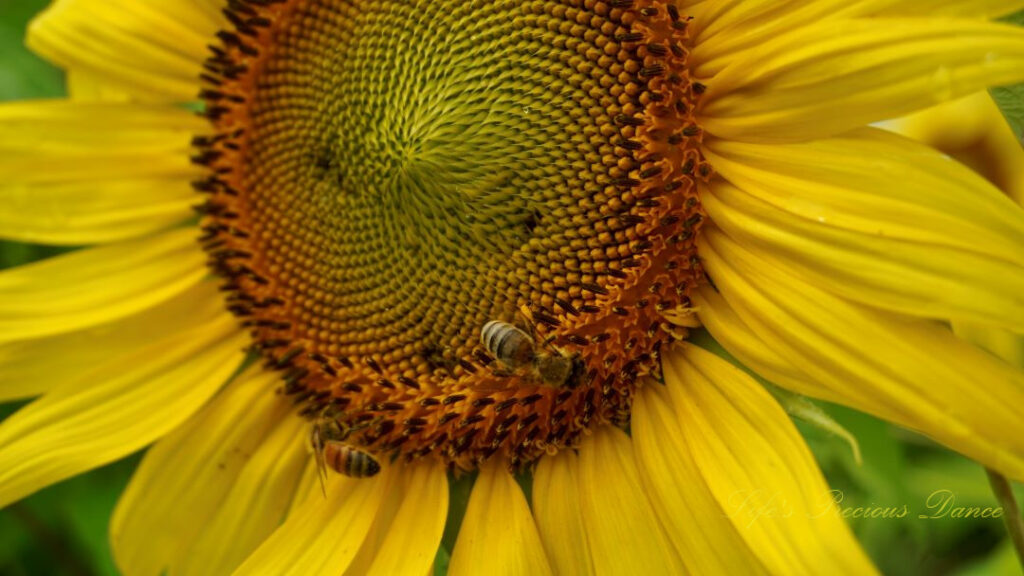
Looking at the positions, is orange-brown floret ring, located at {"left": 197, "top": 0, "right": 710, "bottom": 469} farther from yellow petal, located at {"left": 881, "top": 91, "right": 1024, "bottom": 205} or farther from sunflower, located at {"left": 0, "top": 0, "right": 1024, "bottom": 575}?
yellow petal, located at {"left": 881, "top": 91, "right": 1024, "bottom": 205}

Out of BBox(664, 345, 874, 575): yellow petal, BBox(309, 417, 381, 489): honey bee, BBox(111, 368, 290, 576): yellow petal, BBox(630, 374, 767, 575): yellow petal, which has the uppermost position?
BBox(664, 345, 874, 575): yellow petal

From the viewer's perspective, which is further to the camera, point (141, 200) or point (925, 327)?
point (141, 200)

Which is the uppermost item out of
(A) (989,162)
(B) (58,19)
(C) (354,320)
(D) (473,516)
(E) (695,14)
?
(E) (695,14)

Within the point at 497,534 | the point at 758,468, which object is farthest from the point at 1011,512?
the point at 497,534

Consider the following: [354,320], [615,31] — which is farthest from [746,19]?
[354,320]

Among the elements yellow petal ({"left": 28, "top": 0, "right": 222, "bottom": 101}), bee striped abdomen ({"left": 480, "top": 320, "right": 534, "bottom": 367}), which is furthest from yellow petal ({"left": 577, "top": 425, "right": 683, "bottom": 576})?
yellow petal ({"left": 28, "top": 0, "right": 222, "bottom": 101})

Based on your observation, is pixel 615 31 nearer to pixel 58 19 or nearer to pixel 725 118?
pixel 725 118

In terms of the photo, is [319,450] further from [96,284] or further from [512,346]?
[96,284]

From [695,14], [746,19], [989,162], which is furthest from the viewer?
[989,162]
